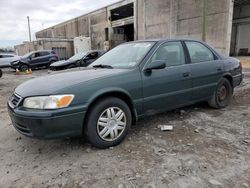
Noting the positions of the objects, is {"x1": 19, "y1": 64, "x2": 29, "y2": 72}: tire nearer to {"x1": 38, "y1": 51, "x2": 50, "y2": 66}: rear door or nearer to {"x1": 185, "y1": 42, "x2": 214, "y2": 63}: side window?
{"x1": 38, "y1": 51, "x2": 50, "y2": 66}: rear door

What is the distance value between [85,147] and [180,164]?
4.34 ft

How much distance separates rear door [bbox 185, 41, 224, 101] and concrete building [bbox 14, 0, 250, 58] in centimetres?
1241

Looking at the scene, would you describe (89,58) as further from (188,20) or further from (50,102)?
(188,20)

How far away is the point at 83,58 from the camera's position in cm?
1253

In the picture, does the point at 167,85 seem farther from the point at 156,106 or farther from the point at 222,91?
the point at 222,91

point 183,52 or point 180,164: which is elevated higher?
point 183,52

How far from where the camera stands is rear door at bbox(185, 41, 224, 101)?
13.9 ft

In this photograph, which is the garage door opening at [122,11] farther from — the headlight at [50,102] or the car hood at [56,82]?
the headlight at [50,102]

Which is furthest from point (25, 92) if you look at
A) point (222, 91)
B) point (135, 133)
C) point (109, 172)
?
point (222, 91)

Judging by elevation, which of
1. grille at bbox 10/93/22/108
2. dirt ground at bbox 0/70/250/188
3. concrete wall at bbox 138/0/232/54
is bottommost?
dirt ground at bbox 0/70/250/188

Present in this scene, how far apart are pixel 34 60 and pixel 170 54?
16.0m

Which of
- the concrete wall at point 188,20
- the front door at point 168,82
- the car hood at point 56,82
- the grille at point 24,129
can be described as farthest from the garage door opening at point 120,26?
the grille at point 24,129

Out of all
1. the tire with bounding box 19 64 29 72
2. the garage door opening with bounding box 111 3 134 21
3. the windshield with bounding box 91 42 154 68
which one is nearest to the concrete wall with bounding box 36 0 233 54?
the garage door opening with bounding box 111 3 134 21

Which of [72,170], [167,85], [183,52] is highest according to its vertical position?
[183,52]
